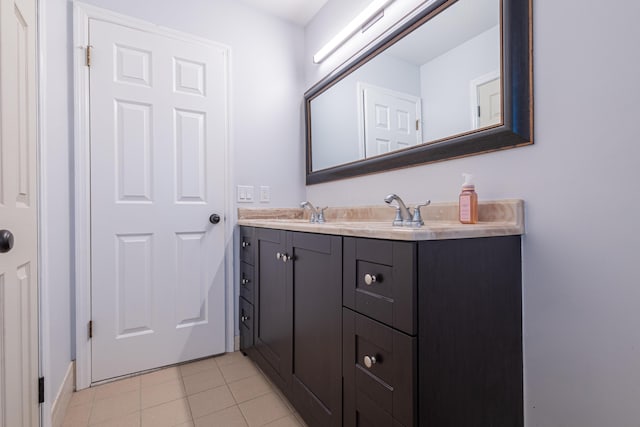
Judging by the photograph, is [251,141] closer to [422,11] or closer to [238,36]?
[238,36]

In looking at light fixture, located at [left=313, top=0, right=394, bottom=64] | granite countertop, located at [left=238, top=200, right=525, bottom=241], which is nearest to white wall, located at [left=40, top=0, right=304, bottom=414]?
light fixture, located at [left=313, top=0, right=394, bottom=64]

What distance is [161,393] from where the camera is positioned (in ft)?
5.06

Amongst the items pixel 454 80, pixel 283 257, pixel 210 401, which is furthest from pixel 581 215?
pixel 210 401

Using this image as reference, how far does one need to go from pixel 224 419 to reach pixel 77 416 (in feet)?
2.18

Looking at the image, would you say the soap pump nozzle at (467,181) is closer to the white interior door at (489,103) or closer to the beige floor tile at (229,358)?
the white interior door at (489,103)

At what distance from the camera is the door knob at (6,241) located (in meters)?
0.75

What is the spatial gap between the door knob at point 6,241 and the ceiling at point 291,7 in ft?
6.46

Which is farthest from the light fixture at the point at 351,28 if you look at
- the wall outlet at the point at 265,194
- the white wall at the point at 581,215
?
the wall outlet at the point at 265,194

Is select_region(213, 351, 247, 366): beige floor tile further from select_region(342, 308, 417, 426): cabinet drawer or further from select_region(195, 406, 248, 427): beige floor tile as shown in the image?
select_region(342, 308, 417, 426): cabinet drawer

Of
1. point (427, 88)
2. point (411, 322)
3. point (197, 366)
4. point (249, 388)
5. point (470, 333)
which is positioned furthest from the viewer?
point (197, 366)

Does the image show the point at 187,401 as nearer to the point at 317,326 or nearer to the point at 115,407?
the point at 115,407

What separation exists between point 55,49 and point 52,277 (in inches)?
40.2

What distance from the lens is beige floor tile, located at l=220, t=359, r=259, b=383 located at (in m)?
1.68

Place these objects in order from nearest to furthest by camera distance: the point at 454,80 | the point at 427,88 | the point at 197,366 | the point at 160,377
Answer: the point at 454,80, the point at 427,88, the point at 160,377, the point at 197,366
